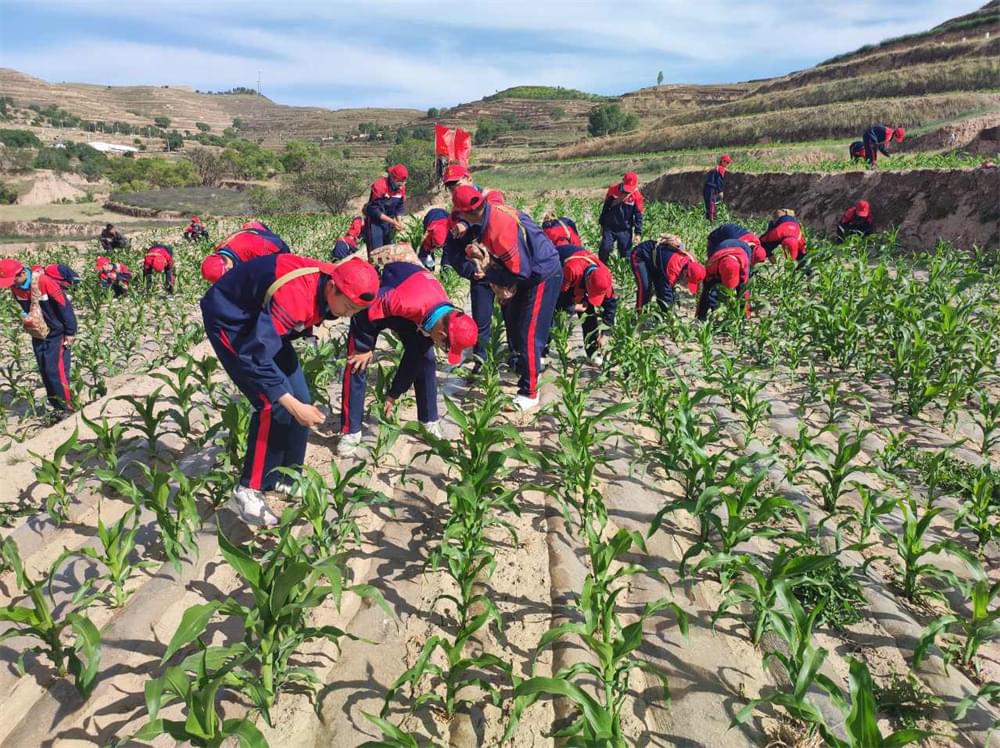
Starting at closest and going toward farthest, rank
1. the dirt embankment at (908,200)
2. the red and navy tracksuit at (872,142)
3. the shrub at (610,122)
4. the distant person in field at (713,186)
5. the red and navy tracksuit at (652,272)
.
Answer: the red and navy tracksuit at (652,272) → the dirt embankment at (908,200) → the distant person in field at (713,186) → the red and navy tracksuit at (872,142) → the shrub at (610,122)

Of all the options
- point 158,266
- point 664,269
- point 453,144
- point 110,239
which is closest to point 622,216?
point 664,269

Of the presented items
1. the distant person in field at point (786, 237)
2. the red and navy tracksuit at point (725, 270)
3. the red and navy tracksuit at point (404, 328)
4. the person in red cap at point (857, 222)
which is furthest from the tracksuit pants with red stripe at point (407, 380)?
the person in red cap at point (857, 222)

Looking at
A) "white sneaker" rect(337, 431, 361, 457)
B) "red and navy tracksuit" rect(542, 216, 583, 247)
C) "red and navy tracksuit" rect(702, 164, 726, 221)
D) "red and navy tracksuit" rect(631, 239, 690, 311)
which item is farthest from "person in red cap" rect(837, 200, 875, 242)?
"white sneaker" rect(337, 431, 361, 457)

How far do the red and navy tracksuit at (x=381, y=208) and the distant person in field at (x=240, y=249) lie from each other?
3886 millimetres

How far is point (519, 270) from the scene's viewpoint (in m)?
4.68

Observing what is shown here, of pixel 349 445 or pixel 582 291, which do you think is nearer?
pixel 349 445

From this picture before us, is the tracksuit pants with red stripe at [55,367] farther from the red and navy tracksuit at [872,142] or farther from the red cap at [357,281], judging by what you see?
the red and navy tracksuit at [872,142]

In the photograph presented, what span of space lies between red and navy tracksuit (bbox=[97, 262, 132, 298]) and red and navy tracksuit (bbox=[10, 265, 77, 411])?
4.78 m

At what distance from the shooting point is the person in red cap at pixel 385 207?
360 inches

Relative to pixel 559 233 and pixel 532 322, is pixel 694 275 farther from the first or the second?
pixel 532 322

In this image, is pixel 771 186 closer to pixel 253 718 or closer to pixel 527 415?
pixel 527 415

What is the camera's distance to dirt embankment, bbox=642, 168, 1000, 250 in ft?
33.3

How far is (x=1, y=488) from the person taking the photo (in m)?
3.83

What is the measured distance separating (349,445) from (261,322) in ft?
4.33
